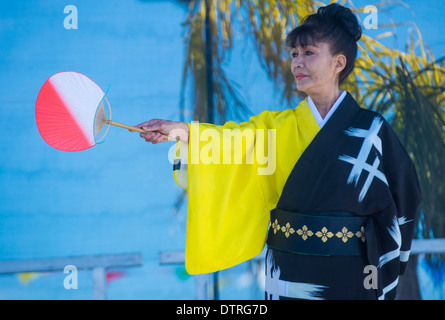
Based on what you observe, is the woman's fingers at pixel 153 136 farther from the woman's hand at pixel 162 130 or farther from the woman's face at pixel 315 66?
the woman's face at pixel 315 66

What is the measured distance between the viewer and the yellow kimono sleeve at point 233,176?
1672mm

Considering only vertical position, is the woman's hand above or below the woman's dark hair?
below

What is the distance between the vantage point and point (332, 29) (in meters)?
1.70

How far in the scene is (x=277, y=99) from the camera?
246 cm

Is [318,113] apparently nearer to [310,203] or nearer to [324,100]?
[324,100]

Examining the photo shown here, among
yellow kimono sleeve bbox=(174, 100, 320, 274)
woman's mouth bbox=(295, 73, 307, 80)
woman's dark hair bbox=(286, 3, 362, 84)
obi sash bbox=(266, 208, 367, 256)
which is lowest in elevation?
obi sash bbox=(266, 208, 367, 256)

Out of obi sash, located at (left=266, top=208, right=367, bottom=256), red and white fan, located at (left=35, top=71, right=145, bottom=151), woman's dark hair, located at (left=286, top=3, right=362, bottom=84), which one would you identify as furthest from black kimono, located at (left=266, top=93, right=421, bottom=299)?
red and white fan, located at (left=35, top=71, right=145, bottom=151)

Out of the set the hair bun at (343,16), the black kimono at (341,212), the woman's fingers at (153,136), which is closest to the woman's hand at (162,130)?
the woman's fingers at (153,136)

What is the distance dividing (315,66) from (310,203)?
0.50m

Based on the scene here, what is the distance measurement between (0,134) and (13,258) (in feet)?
1.96

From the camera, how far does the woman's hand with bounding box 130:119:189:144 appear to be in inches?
60.7

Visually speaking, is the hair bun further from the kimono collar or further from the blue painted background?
the blue painted background

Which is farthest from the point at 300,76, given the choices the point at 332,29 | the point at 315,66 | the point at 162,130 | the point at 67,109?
the point at 67,109

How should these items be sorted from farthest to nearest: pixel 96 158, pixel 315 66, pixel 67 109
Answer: pixel 96 158 < pixel 315 66 < pixel 67 109
